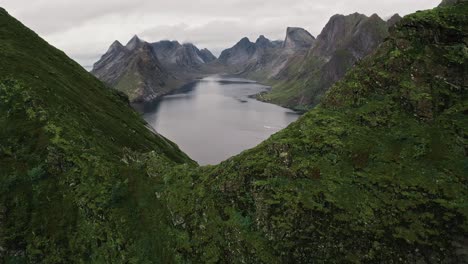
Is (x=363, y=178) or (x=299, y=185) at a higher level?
(x=363, y=178)

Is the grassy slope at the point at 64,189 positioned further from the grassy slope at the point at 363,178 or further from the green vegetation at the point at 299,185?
the grassy slope at the point at 363,178

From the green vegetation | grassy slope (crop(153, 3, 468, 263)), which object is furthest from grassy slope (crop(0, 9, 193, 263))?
grassy slope (crop(153, 3, 468, 263))

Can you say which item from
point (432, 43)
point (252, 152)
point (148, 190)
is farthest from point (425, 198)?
point (148, 190)

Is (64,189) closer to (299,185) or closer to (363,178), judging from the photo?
(299,185)

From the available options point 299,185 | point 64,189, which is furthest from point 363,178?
point 64,189

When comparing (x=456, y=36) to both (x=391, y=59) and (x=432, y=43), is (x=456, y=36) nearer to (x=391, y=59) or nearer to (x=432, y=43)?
(x=432, y=43)

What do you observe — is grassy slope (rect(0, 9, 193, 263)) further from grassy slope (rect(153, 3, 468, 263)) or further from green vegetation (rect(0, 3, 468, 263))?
grassy slope (rect(153, 3, 468, 263))
